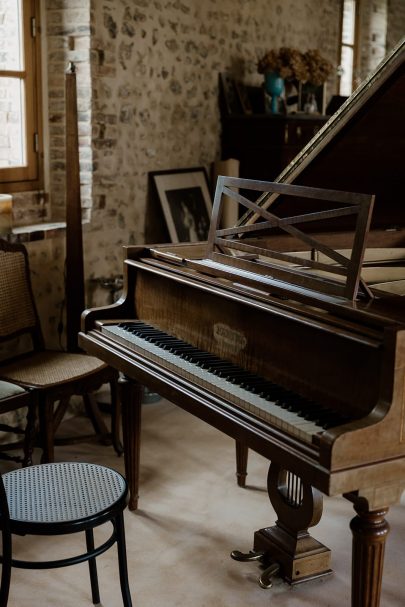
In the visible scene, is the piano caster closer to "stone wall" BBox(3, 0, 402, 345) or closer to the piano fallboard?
the piano fallboard

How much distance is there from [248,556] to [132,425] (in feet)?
2.36

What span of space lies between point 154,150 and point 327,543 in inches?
113

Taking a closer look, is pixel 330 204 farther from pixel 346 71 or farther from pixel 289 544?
pixel 346 71

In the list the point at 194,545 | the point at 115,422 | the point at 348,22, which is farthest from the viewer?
the point at 348,22

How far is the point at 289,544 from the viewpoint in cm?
304

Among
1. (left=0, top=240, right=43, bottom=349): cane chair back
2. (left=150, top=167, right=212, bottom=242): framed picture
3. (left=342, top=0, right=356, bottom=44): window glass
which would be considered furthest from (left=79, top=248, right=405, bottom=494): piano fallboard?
(left=342, top=0, right=356, bottom=44): window glass

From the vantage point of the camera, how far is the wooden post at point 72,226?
4.29m

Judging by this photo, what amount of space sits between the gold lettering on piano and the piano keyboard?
0.06m

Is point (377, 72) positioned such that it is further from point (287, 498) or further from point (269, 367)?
point (287, 498)

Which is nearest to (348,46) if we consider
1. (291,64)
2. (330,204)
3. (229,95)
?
(291,64)

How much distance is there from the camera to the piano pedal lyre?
3.02m

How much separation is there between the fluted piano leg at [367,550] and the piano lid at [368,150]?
1.28 metres

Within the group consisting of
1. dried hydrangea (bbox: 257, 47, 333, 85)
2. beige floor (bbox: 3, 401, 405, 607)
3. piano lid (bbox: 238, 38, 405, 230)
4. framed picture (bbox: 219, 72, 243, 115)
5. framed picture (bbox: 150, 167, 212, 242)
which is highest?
dried hydrangea (bbox: 257, 47, 333, 85)

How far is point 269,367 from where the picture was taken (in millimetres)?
2609
